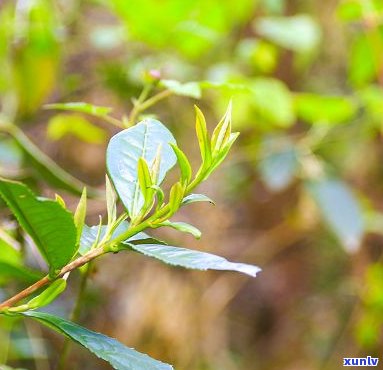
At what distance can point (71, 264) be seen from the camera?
1.30 ft

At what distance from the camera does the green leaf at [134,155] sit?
0.43 metres

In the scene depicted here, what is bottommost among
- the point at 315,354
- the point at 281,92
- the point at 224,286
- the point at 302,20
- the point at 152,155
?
the point at 315,354

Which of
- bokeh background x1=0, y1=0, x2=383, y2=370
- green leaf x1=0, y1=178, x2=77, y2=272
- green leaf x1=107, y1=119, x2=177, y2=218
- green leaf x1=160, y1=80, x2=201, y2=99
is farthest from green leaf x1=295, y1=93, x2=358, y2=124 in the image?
green leaf x1=0, y1=178, x2=77, y2=272

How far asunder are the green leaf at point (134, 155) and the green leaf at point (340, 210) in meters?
0.71

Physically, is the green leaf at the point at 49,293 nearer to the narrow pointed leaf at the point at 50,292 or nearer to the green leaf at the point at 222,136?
the narrow pointed leaf at the point at 50,292

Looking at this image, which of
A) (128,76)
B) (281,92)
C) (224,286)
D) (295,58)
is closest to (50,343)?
(224,286)

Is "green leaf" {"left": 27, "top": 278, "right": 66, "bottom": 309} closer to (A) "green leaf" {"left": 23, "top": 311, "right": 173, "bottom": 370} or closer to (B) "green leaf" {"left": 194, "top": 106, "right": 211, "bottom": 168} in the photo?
(A) "green leaf" {"left": 23, "top": 311, "right": 173, "bottom": 370}

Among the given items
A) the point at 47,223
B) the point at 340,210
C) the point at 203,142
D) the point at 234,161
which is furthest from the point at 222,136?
the point at 234,161

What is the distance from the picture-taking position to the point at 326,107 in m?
1.17

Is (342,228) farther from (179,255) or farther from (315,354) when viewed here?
(179,255)

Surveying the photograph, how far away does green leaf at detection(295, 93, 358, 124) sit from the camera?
1.16 metres

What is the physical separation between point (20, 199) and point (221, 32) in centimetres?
100

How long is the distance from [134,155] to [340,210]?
773mm

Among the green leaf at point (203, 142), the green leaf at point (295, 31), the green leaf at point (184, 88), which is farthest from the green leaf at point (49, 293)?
the green leaf at point (295, 31)
